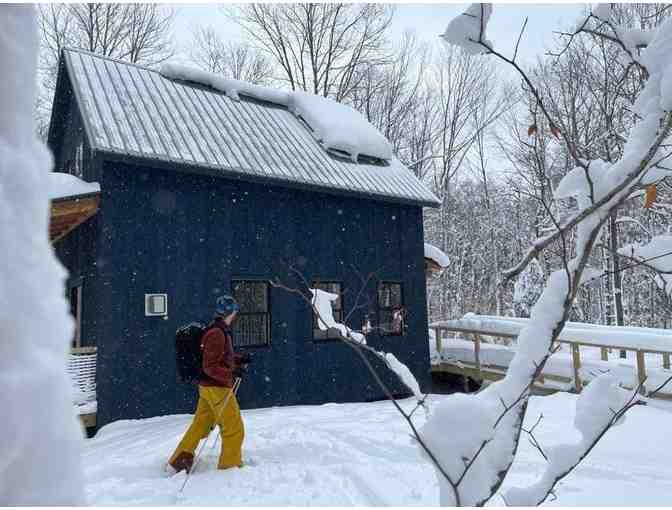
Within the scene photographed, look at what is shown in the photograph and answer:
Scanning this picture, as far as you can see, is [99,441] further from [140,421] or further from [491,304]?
[491,304]

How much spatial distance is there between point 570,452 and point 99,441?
724 cm

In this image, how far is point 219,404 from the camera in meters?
5.53

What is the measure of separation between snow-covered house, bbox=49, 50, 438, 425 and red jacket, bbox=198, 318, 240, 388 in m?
2.96

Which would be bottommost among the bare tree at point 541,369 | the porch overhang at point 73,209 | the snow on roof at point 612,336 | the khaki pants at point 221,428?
the khaki pants at point 221,428

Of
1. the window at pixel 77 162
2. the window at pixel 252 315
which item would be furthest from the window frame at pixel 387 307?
the window at pixel 77 162

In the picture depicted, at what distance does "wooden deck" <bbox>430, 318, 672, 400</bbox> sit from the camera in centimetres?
939

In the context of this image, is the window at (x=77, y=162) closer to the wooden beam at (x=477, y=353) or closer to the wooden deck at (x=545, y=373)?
the wooden deck at (x=545, y=373)

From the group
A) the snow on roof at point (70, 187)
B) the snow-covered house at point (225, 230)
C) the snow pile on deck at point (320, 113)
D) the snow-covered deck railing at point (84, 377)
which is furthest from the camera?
the snow pile on deck at point (320, 113)

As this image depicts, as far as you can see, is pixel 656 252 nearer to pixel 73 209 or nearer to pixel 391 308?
pixel 73 209

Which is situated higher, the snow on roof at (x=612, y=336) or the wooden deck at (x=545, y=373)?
the snow on roof at (x=612, y=336)

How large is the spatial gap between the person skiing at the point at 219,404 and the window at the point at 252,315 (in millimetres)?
4014

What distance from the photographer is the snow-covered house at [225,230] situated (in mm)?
8773

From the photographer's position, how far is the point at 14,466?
648 mm

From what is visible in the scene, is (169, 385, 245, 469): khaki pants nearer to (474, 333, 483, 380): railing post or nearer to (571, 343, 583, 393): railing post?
(571, 343, 583, 393): railing post
